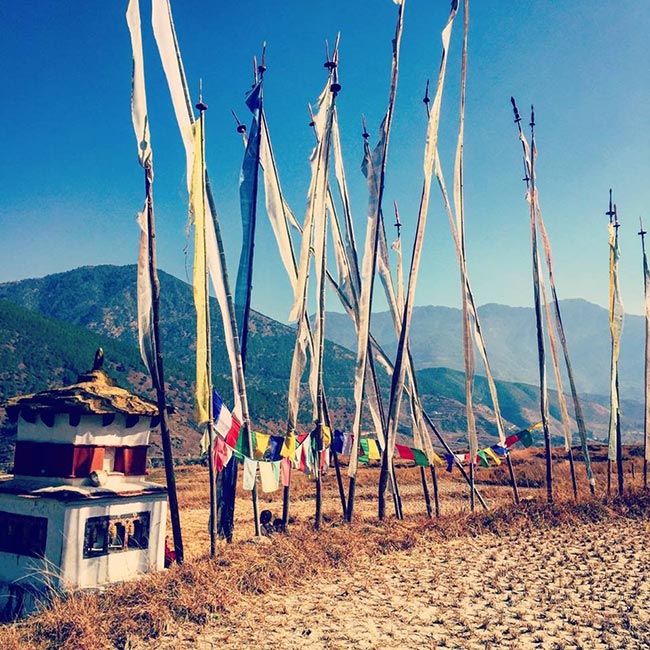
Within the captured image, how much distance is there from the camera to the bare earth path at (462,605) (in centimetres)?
730

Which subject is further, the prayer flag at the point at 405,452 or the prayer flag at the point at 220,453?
the prayer flag at the point at 405,452

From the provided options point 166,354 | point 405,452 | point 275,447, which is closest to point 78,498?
point 275,447

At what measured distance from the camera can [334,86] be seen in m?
13.5

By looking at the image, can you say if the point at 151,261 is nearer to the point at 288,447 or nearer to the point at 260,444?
the point at 260,444

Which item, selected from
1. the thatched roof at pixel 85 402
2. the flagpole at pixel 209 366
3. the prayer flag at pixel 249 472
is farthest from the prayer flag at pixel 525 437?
the thatched roof at pixel 85 402

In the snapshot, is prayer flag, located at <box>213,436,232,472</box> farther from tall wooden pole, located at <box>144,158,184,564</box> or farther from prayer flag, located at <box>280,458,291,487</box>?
prayer flag, located at <box>280,458,291,487</box>

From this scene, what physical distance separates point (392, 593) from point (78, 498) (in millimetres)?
5398

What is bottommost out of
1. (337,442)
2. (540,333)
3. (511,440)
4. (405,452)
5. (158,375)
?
(405,452)

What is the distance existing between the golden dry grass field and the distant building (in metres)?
0.71

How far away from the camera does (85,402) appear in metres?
9.57

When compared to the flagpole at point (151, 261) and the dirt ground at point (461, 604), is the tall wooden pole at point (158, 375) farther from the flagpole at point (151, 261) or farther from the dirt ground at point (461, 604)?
the dirt ground at point (461, 604)

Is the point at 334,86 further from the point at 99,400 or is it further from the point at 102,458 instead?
the point at 102,458

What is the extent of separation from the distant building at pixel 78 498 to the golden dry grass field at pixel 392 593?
27.9 inches

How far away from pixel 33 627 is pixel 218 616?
2.50 m
